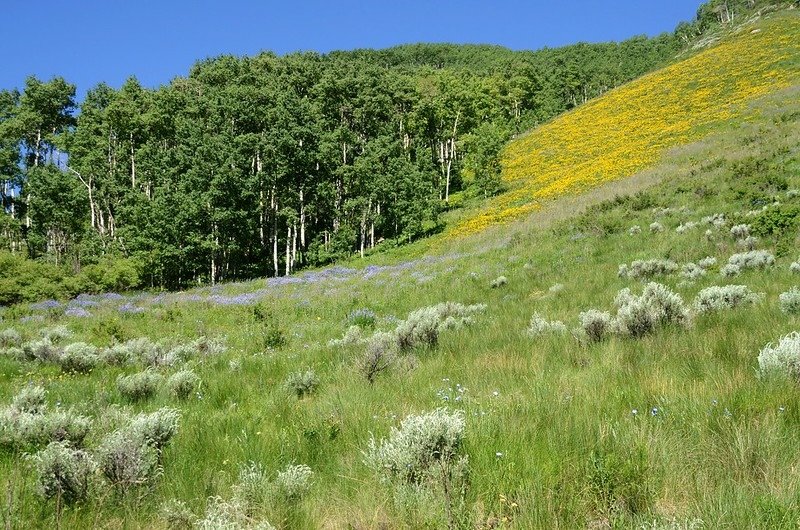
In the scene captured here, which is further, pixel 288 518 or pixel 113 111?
pixel 113 111

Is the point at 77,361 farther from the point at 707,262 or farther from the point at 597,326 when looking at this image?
the point at 707,262

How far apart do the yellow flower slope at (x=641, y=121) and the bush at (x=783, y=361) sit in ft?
89.6

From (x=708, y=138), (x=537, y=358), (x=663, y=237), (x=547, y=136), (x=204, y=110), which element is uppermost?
(x=204, y=110)

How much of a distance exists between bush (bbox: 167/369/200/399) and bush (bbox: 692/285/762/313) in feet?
20.7

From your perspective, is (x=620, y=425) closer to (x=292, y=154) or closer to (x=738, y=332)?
(x=738, y=332)

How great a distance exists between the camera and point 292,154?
3916 centimetres

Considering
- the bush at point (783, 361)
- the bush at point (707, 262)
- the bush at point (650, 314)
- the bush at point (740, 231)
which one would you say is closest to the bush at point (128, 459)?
the bush at point (783, 361)

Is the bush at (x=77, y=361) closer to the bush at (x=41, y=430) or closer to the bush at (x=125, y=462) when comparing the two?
the bush at (x=41, y=430)

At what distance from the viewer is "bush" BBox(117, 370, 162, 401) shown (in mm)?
5215

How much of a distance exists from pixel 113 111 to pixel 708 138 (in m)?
53.6

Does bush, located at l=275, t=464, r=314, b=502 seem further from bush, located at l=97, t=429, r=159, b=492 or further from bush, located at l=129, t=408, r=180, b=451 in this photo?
bush, located at l=129, t=408, r=180, b=451

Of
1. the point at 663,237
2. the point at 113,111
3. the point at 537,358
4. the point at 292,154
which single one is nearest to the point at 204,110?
the point at 113,111

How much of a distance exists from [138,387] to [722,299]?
7.28 metres

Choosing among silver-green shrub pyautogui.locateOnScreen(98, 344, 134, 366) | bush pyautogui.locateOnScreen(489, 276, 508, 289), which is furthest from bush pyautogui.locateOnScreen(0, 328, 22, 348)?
bush pyautogui.locateOnScreen(489, 276, 508, 289)
